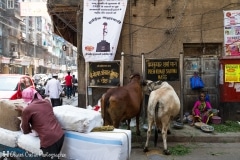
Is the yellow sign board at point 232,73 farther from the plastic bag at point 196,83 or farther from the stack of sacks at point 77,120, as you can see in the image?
the stack of sacks at point 77,120

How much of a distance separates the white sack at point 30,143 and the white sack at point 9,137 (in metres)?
0.08

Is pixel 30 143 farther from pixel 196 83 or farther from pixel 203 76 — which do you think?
pixel 203 76

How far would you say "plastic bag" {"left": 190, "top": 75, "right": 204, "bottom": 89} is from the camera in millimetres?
10055

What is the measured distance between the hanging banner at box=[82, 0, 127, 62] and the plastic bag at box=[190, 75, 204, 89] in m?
2.60

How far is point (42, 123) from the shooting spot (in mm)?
4449

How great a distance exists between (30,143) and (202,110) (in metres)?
6.27

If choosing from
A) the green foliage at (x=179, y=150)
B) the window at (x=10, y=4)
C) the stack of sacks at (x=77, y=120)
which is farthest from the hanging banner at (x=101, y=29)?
the window at (x=10, y=4)

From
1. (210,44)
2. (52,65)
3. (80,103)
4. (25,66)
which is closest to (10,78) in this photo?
(80,103)

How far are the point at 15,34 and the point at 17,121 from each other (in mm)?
51623

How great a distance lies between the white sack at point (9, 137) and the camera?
16.0 feet

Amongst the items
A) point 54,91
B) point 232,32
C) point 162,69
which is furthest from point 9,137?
point 232,32

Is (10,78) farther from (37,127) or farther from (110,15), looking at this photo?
(37,127)

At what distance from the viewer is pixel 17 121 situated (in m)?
5.07

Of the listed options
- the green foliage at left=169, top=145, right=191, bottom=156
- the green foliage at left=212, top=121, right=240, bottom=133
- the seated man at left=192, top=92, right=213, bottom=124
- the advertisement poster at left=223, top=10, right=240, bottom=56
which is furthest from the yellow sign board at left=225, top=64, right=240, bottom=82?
the green foliage at left=169, top=145, right=191, bottom=156
